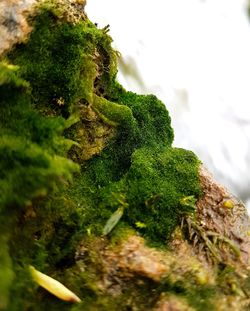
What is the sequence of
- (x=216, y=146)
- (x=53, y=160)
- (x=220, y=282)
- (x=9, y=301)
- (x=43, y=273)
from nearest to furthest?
(x=9, y=301) → (x=53, y=160) → (x=43, y=273) → (x=220, y=282) → (x=216, y=146)

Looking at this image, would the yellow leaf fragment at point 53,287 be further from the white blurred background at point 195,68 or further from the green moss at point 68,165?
the white blurred background at point 195,68

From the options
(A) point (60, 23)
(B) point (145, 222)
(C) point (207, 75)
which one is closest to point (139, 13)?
(C) point (207, 75)

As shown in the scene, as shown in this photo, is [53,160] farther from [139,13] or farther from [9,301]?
[139,13]

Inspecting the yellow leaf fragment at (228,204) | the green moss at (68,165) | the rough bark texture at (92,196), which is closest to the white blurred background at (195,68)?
the green moss at (68,165)

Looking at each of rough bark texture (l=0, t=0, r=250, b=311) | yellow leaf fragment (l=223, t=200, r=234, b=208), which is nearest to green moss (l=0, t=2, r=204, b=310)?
rough bark texture (l=0, t=0, r=250, b=311)

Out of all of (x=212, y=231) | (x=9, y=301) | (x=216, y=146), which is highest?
(x=216, y=146)

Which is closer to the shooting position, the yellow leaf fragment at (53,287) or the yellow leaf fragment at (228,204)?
the yellow leaf fragment at (53,287)

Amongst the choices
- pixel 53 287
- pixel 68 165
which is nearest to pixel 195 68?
pixel 68 165
